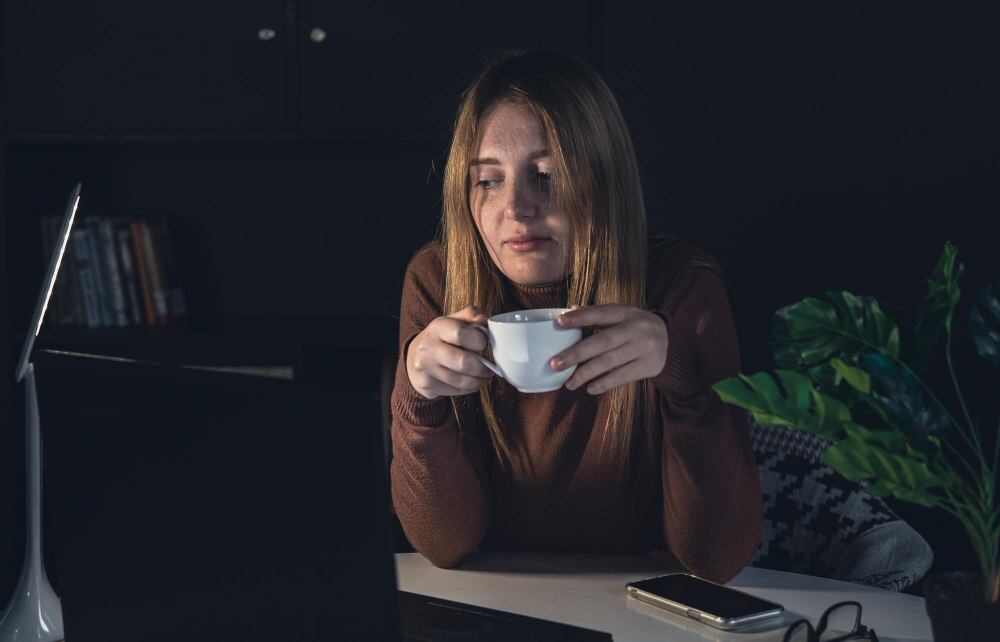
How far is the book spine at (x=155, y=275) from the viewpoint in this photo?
254cm

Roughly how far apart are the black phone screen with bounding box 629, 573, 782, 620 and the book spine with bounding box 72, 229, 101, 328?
1908 mm

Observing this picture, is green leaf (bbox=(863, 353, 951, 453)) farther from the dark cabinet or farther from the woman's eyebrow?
the dark cabinet

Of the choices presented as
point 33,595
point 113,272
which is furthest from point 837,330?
point 113,272

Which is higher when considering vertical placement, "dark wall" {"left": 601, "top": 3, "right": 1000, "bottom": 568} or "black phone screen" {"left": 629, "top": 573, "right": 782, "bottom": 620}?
"dark wall" {"left": 601, "top": 3, "right": 1000, "bottom": 568}

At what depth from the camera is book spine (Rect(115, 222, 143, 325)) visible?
99.6 inches

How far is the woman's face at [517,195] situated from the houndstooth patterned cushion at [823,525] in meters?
0.46

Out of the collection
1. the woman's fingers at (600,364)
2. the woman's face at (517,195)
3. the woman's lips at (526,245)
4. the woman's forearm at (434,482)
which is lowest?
the woman's forearm at (434,482)

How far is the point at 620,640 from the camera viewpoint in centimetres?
93

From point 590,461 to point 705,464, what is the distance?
0.22m

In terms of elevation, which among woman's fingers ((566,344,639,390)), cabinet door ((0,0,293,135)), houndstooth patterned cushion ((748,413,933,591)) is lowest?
houndstooth patterned cushion ((748,413,933,591))

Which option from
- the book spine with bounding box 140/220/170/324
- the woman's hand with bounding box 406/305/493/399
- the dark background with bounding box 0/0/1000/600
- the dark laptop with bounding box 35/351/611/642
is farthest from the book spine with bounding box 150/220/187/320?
the dark laptop with bounding box 35/351/611/642

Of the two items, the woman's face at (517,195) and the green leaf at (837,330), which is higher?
the woman's face at (517,195)

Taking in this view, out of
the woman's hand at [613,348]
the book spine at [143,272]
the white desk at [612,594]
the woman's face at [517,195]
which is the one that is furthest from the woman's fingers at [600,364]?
the book spine at [143,272]

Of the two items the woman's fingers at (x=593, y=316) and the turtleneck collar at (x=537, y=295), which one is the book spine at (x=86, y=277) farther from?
the woman's fingers at (x=593, y=316)
